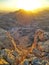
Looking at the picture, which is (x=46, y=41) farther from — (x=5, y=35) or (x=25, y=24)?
(x=25, y=24)

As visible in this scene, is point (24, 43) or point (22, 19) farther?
point (22, 19)

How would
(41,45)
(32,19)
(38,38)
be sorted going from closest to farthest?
(41,45) < (38,38) < (32,19)

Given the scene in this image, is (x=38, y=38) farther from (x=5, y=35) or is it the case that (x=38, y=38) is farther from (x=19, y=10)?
(x=19, y=10)

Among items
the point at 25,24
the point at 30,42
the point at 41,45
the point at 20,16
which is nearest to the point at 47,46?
the point at 41,45

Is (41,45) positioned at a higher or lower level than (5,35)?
lower

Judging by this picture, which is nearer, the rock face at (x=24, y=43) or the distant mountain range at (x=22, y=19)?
the rock face at (x=24, y=43)

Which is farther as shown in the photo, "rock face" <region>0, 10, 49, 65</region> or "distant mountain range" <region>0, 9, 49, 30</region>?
"distant mountain range" <region>0, 9, 49, 30</region>

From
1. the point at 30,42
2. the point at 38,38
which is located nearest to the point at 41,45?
the point at 38,38

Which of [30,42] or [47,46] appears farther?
[30,42]

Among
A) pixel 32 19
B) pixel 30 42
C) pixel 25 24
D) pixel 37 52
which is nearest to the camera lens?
pixel 37 52
